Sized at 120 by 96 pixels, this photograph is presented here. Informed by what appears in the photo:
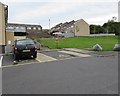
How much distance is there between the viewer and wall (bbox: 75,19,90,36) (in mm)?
101000

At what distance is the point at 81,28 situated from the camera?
332 feet

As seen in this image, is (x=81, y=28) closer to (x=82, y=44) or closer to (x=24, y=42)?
(x=82, y=44)

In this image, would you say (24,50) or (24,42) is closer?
(24,50)

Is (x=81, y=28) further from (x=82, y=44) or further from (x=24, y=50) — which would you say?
(x=24, y=50)

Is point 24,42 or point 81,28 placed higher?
point 81,28

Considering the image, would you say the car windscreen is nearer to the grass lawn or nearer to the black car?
the black car

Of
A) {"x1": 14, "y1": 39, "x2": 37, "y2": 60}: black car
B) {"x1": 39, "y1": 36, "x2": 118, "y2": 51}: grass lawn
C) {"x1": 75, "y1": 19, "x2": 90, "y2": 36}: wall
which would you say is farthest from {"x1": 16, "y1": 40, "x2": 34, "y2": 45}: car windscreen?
{"x1": 75, "y1": 19, "x2": 90, "y2": 36}: wall

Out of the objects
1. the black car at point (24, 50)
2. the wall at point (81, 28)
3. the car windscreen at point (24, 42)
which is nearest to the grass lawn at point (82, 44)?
the car windscreen at point (24, 42)

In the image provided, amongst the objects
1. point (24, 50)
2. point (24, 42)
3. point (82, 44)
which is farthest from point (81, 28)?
point (24, 50)

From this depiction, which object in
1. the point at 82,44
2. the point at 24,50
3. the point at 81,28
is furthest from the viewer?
the point at 81,28

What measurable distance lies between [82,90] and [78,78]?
2.00 metres

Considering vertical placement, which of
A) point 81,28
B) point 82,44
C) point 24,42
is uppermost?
point 81,28

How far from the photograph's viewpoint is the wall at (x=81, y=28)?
101m

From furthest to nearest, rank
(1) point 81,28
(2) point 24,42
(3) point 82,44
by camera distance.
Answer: (1) point 81,28, (3) point 82,44, (2) point 24,42
